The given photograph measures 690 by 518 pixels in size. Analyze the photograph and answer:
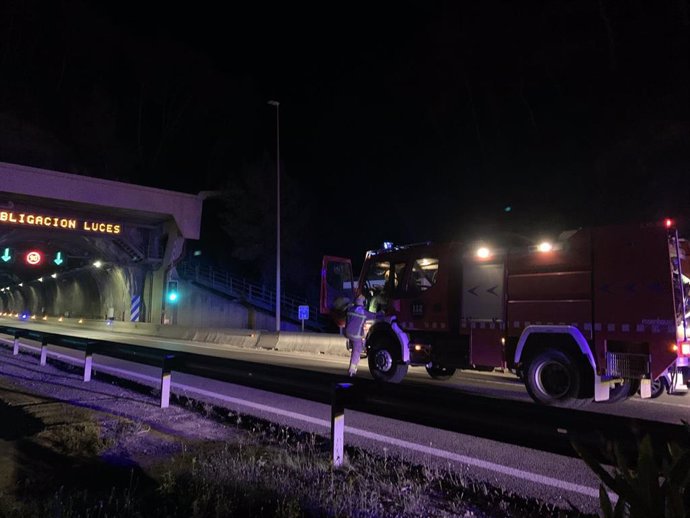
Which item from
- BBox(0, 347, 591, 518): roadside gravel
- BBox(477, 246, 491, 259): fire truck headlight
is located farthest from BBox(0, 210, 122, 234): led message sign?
BBox(477, 246, 491, 259): fire truck headlight

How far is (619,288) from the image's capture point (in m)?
8.14

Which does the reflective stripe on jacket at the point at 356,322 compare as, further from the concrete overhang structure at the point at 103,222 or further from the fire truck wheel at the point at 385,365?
the concrete overhang structure at the point at 103,222

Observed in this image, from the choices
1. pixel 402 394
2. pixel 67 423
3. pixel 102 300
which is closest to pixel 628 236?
pixel 402 394

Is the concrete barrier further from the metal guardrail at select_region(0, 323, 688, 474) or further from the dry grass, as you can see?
the dry grass

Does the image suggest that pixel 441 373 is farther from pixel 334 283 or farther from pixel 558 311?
pixel 558 311

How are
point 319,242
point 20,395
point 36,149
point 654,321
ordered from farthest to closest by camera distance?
point 319,242 < point 36,149 < point 20,395 < point 654,321

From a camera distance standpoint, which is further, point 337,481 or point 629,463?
point 337,481

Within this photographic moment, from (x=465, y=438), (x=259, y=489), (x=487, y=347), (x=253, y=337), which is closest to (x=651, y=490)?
(x=259, y=489)

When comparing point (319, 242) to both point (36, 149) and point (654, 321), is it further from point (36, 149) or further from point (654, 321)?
point (654, 321)

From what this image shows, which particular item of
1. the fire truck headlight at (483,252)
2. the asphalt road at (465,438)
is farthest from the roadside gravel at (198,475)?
the fire truck headlight at (483,252)

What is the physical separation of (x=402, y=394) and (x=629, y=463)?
194cm

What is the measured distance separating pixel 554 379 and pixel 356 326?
179 inches

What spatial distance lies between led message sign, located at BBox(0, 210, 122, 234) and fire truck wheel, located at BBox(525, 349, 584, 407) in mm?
25775

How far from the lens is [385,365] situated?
11641 millimetres
